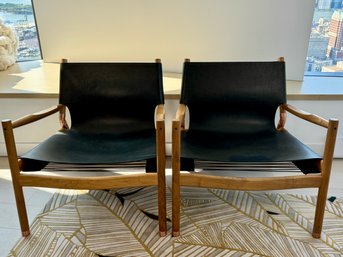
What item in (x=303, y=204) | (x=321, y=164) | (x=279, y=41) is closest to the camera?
(x=321, y=164)

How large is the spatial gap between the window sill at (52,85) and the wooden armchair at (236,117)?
9.2 inches

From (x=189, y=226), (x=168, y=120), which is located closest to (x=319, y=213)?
(x=189, y=226)

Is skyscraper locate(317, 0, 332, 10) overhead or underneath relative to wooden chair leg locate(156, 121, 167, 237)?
overhead

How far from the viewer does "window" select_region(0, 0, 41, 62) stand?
2445 mm

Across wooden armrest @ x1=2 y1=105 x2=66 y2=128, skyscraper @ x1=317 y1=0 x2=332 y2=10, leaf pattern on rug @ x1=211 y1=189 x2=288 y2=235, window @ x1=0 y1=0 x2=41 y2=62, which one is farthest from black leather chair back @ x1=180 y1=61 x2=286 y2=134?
window @ x1=0 y1=0 x2=41 y2=62

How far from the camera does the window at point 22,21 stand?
2.45m

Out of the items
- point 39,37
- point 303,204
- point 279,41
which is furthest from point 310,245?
point 39,37

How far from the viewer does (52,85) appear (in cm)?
206

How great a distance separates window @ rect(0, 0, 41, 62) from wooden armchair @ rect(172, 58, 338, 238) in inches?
60.3

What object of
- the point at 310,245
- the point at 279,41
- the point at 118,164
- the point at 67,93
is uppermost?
the point at 279,41

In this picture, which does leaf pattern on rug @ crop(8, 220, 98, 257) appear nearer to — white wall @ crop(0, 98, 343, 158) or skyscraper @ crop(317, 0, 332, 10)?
white wall @ crop(0, 98, 343, 158)

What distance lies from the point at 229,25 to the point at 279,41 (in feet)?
1.23

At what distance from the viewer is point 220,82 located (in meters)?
1.75

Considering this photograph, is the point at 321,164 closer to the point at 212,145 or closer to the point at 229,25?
the point at 212,145
